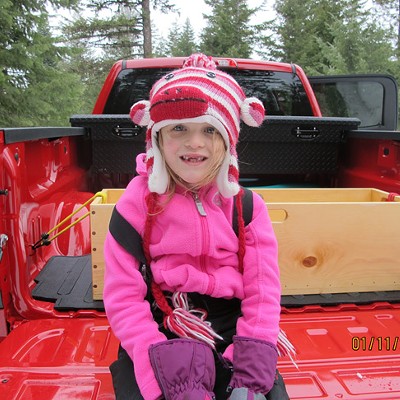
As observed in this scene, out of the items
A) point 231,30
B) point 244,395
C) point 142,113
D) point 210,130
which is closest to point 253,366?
point 244,395

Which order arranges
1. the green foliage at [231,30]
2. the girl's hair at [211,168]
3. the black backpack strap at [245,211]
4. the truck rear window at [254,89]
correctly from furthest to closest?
the green foliage at [231,30]
the truck rear window at [254,89]
the black backpack strap at [245,211]
the girl's hair at [211,168]

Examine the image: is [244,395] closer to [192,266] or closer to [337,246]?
[192,266]

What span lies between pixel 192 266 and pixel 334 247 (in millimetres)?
941

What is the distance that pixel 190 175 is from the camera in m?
1.52

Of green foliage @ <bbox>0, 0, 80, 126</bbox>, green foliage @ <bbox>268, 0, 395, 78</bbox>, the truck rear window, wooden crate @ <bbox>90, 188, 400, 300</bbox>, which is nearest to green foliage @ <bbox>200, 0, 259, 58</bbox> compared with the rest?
green foliage @ <bbox>268, 0, 395, 78</bbox>

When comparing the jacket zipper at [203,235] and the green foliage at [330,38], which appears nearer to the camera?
the jacket zipper at [203,235]

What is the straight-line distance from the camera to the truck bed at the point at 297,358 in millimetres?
1582

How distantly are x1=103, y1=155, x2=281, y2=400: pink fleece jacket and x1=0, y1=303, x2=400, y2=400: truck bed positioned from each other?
11.2 inches

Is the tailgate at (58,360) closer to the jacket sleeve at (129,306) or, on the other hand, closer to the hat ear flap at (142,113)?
the jacket sleeve at (129,306)

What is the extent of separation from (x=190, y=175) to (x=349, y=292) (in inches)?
49.1

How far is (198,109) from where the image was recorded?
1409 mm

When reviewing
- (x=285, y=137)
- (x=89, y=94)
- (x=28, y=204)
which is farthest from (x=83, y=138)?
(x=89, y=94)

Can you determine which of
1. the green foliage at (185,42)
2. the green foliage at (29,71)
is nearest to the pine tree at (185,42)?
the green foliage at (185,42)

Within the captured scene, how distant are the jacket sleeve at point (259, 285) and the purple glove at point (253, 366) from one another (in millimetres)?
57
